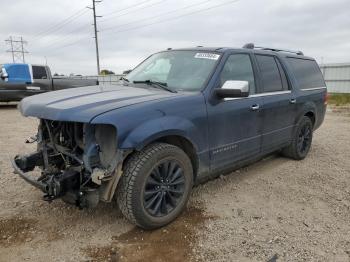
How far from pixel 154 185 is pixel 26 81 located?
11.6 meters

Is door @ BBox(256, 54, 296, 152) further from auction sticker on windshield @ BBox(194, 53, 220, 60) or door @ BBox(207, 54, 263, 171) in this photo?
auction sticker on windshield @ BBox(194, 53, 220, 60)

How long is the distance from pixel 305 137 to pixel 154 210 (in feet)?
12.4

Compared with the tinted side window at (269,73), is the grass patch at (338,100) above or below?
below

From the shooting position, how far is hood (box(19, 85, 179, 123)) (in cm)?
298

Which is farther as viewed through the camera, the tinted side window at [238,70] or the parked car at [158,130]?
the tinted side window at [238,70]

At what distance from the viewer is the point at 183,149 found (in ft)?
12.3

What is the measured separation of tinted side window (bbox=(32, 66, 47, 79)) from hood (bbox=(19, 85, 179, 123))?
10.9m

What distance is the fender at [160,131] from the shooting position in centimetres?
301

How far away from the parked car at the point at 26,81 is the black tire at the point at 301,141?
1001 cm

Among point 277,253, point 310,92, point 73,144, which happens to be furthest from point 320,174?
point 73,144

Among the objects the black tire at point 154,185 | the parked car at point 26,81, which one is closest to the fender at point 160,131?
the black tire at point 154,185

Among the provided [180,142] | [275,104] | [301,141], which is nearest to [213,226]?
[180,142]

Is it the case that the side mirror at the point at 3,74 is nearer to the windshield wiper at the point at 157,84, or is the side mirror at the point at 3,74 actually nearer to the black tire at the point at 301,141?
the windshield wiper at the point at 157,84

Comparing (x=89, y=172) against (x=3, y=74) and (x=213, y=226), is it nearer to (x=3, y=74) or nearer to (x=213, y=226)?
(x=213, y=226)
